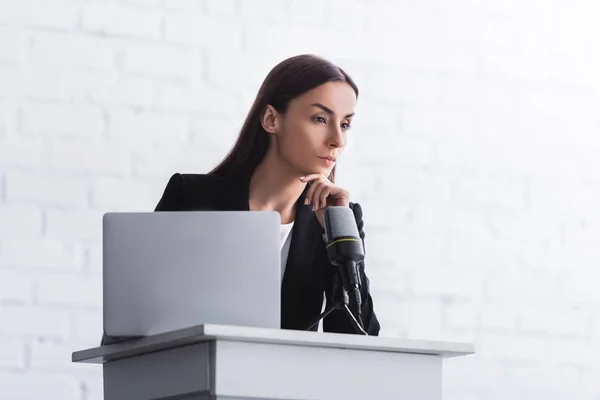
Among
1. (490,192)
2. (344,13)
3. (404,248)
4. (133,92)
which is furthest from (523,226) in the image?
(133,92)

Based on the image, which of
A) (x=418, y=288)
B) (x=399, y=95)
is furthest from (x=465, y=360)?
(x=399, y=95)

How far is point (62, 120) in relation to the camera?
2.63 meters

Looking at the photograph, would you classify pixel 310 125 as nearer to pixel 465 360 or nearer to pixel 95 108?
pixel 95 108

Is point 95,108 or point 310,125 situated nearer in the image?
point 310,125

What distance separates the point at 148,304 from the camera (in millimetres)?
1622

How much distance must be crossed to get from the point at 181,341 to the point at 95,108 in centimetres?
123

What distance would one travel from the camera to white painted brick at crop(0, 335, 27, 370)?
8.27 feet

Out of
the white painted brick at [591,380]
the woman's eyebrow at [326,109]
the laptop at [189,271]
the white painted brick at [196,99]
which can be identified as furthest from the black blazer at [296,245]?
the white painted brick at [591,380]

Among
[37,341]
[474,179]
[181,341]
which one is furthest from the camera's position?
[474,179]

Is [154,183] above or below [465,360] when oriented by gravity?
above

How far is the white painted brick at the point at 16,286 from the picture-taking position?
254cm

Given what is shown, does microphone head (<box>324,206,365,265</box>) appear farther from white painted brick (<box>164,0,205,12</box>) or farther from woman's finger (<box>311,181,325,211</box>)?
white painted brick (<box>164,0,205,12</box>)

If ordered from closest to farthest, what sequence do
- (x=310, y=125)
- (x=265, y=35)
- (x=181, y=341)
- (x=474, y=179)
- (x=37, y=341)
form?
(x=181, y=341), (x=310, y=125), (x=37, y=341), (x=265, y=35), (x=474, y=179)

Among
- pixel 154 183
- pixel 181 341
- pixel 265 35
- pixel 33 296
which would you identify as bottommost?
pixel 181 341
